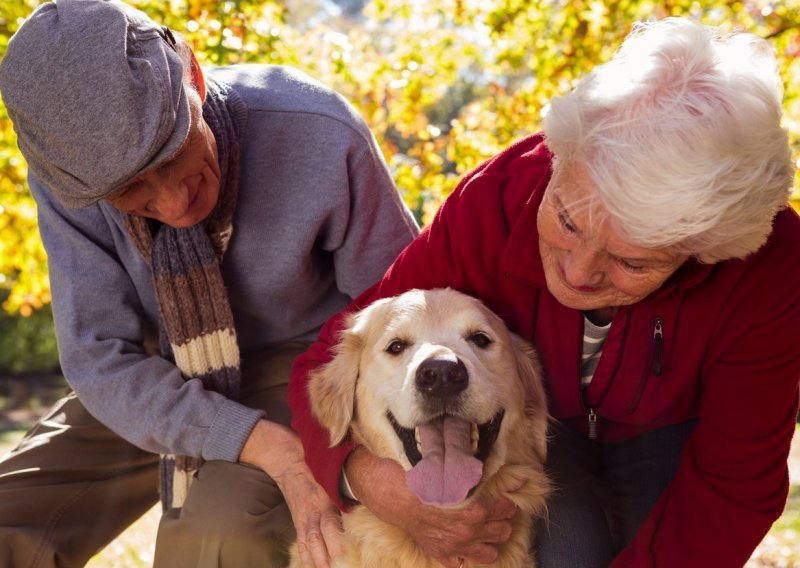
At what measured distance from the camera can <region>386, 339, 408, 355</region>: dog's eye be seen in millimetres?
2072

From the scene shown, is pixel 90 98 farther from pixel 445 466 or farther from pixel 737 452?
pixel 737 452

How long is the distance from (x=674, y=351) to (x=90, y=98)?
1.45 metres

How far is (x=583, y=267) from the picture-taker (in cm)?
177

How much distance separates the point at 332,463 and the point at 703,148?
1.12 m

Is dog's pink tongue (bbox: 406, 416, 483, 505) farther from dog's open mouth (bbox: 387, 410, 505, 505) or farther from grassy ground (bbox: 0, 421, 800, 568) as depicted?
grassy ground (bbox: 0, 421, 800, 568)

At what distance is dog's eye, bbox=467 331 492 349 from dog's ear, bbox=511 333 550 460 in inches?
3.2

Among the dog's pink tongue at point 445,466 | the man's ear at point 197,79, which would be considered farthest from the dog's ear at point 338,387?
the man's ear at point 197,79

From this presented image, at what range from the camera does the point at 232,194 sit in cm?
243

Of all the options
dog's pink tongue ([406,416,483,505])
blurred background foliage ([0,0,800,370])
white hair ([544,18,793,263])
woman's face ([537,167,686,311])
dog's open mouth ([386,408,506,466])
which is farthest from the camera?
blurred background foliage ([0,0,800,370])

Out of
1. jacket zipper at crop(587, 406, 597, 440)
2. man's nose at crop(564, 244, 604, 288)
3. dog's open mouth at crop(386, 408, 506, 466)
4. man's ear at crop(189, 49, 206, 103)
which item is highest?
man's ear at crop(189, 49, 206, 103)

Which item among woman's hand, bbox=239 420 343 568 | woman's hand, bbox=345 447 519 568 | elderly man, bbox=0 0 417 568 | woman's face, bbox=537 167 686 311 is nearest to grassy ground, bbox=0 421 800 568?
elderly man, bbox=0 0 417 568

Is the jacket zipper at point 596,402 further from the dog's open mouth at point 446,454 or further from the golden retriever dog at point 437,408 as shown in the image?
the dog's open mouth at point 446,454

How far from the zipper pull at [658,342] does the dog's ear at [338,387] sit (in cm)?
71

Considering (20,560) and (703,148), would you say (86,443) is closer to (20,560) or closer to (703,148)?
(20,560)
